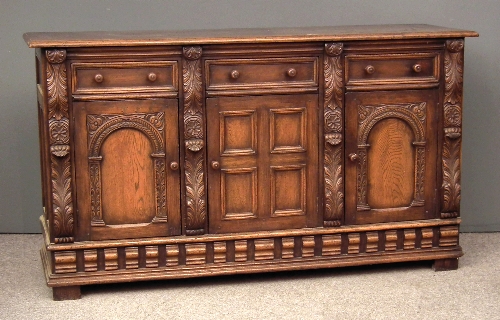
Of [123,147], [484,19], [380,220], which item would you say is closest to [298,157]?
[380,220]

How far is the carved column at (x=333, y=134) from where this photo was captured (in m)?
4.11

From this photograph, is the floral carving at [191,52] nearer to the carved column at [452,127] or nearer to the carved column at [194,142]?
the carved column at [194,142]

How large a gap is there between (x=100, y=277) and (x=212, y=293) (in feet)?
1.62

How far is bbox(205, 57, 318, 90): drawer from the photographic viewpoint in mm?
4062

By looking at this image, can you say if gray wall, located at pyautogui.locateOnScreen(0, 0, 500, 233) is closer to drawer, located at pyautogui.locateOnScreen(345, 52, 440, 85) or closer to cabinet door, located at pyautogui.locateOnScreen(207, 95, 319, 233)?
drawer, located at pyautogui.locateOnScreen(345, 52, 440, 85)

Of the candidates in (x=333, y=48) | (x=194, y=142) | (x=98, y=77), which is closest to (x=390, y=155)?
(x=333, y=48)

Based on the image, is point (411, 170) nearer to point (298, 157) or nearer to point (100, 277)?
point (298, 157)

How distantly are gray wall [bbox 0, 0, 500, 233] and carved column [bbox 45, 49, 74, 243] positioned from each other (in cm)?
100

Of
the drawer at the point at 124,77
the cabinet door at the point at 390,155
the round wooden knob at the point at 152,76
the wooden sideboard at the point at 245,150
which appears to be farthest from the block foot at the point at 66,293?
the cabinet door at the point at 390,155

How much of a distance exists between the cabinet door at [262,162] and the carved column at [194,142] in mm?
43

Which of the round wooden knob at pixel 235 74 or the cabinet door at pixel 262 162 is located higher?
the round wooden knob at pixel 235 74

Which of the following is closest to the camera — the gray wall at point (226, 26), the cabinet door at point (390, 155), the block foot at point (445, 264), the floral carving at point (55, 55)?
the floral carving at point (55, 55)

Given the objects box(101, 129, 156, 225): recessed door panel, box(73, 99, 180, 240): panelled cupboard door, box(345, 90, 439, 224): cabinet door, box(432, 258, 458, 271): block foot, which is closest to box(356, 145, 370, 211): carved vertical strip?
box(345, 90, 439, 224): cabinet door

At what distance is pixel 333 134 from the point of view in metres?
4.17
